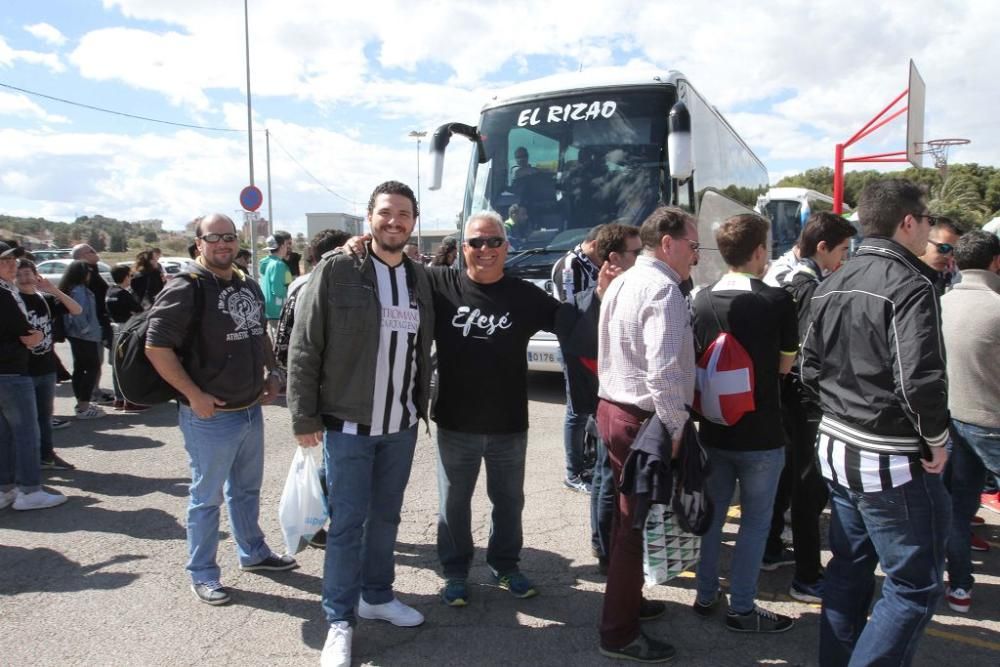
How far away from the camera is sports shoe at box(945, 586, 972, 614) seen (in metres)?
3.44

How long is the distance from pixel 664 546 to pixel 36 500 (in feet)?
14.6

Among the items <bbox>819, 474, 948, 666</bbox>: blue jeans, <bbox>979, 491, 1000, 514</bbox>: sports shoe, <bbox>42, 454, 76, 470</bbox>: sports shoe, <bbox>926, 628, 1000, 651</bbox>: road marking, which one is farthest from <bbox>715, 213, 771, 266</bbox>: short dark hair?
<bbox>42, 454, 76, 470</bbox>: sports shoe

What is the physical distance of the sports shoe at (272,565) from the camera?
3863mm

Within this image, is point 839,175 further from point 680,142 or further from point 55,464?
point 55,464

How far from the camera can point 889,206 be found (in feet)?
8.39

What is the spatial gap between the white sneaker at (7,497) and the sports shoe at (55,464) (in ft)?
3.10

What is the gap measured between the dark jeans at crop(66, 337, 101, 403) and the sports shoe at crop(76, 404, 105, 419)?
11 centimetres

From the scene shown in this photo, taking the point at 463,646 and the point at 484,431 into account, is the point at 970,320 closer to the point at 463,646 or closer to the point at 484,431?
the point at 484,431

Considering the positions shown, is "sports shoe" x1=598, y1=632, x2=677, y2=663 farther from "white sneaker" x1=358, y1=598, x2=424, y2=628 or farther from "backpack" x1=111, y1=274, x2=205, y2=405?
"backpack" x1=111, y1=274, x2=205, y2=405

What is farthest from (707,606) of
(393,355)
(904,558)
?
(393,355)

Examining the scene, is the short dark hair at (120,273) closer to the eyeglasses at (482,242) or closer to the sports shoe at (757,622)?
the eyeglasses at (482,242)

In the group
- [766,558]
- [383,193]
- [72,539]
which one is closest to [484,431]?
[383,193]

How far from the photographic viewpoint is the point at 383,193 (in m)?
3.10

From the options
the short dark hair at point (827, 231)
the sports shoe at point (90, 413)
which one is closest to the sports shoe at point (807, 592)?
the short dark hair at point (827, 231)
